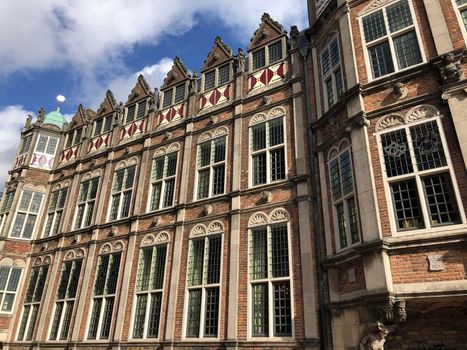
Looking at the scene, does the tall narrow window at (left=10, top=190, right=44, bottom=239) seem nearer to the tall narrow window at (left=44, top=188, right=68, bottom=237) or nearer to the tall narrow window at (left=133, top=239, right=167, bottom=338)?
the tall narrow window at (left=44, top=188, right=68, bottom=237)

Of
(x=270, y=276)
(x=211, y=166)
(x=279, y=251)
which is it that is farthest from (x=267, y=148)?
(x=270, y=276)

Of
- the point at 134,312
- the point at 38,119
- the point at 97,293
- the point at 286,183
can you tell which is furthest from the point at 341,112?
the point at 38,119

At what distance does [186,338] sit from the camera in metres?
13.6

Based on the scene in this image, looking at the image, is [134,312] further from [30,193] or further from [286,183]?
[30,193]

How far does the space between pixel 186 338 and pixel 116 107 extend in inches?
604

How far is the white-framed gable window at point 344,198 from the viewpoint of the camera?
1081 cm

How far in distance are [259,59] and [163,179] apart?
7432 mm

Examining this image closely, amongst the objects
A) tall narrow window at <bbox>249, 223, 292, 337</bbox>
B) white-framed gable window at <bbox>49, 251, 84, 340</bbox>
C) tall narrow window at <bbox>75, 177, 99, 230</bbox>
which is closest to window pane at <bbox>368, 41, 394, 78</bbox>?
tall narrow window at <bbox>249, 223, 292, 337</bbox>

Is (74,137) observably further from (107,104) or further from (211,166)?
(211,166)

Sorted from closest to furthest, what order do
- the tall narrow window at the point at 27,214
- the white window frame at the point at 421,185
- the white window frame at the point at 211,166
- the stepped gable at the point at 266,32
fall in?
the white window frame at the point at 421,185, the white window frame at the point at 211,166, the stepped gable at the point at 266,32, the tall narrow window at the point at 27,214

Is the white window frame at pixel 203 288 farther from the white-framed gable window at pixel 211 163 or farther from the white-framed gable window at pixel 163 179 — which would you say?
the white-framed gable window at pixel 163 179

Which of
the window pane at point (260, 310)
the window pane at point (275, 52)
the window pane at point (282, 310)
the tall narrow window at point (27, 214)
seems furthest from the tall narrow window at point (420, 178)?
the tall narrow window at point (27, 214)

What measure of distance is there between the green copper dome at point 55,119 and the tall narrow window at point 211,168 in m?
15.3

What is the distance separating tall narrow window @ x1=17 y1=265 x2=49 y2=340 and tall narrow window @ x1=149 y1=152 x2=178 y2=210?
8563mm
